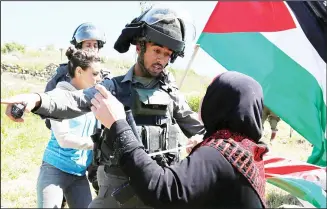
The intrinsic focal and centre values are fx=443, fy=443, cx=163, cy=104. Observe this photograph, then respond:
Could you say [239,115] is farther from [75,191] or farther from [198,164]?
[75,191]

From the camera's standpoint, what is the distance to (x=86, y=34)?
3.66 metres

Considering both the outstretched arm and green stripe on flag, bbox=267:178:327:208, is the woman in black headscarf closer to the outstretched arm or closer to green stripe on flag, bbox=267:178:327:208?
the outstretched arm

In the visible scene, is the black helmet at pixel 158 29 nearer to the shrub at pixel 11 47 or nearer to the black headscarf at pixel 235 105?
the shrub at pixel 11 47

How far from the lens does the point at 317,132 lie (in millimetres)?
3104

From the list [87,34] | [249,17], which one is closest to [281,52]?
[249,17]

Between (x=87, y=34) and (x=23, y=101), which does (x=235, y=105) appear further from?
(x=87, y=34)

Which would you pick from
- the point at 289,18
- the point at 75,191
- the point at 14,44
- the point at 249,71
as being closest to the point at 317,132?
the point at 249,71

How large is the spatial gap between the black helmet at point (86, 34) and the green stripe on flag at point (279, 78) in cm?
89

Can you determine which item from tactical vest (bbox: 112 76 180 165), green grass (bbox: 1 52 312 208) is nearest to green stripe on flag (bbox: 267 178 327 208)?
green grass (bbox: 1 52 312 208)

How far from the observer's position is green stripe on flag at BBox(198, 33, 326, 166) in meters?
3.13

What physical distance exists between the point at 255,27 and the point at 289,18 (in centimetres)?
26

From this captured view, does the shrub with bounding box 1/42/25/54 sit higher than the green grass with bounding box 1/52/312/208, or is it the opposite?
the shrub with bounding box 1/42/25/54

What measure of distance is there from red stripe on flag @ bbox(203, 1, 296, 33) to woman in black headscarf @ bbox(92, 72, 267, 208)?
1.65 m

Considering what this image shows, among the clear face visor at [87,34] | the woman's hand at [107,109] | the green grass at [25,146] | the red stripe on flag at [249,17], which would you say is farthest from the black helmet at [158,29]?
the clear face visor at [87,34]
